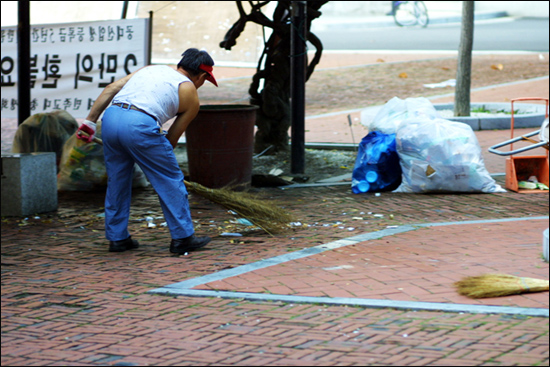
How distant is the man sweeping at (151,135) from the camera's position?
5434 mm

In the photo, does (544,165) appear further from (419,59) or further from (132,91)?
(419,59)

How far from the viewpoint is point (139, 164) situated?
555 cm

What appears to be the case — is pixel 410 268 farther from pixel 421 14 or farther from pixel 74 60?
pixel 421 14

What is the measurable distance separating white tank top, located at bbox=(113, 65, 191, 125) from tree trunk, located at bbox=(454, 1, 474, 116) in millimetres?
7521

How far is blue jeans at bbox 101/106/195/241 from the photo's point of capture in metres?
5.41

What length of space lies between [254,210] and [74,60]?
4.18 metres

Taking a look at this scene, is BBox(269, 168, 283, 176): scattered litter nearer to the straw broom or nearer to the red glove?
the straw broom

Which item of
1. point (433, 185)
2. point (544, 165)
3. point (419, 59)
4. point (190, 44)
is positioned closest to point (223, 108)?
point (433, 185)

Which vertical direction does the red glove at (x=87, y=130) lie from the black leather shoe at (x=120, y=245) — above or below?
above

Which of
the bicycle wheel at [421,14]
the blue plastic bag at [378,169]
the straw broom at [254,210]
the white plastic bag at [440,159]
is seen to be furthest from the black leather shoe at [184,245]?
the bicycle wheel at [421,14]

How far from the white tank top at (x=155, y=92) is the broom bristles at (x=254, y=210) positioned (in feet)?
3.16

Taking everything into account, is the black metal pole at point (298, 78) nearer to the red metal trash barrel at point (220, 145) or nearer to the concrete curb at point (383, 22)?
the red metal trash barrel at point (220, 145)

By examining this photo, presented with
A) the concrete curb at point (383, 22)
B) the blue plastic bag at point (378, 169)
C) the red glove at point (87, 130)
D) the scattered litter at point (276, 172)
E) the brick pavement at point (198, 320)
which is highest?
the concrete curb at point (383, 22)

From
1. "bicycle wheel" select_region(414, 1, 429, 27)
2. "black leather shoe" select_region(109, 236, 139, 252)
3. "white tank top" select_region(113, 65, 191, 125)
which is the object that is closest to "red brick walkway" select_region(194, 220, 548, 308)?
"black leather shoe" select_region(109, 236, 139, 252)
